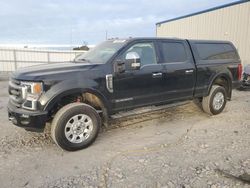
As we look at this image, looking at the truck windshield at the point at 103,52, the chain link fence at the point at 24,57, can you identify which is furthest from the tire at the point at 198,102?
the chain link fence at the point at 24,57

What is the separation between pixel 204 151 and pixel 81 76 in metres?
2.43

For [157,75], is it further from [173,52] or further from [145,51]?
[173,52]

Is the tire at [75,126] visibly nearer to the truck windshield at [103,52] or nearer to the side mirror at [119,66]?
the side mirror at [119,66]

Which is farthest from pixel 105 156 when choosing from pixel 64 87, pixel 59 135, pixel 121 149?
pixel 64 87

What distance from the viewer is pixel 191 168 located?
3992 millimetres

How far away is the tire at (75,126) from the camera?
4492 mm

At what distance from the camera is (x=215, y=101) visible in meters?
7.02

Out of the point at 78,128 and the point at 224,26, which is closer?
the point at 78,128

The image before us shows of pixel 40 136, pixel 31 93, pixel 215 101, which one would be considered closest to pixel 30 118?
pixel 31 93

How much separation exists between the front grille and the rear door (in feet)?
9.40

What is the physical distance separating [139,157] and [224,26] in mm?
14848

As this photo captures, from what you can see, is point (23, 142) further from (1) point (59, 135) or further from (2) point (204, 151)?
(2) point (204, 151)

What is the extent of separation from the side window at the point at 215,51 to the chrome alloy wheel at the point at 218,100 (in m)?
0.95

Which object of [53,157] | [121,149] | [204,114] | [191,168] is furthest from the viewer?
[204,114]
